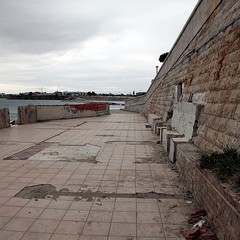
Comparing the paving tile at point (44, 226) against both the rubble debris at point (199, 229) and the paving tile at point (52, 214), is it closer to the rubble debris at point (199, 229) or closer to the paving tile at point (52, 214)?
the paving tile at point (52, 214)

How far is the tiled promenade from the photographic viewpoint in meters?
3.81

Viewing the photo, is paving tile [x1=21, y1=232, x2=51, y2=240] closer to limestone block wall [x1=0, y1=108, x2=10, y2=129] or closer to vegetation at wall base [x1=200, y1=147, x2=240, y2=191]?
vegetation at wall base [x1=200, y1=147, x2=240, y2=191]

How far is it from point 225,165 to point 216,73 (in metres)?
2.99

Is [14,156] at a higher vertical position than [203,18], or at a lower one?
lower

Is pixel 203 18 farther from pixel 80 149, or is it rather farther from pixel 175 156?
pixel 80 149

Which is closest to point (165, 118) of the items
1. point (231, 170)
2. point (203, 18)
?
point (203, 18)

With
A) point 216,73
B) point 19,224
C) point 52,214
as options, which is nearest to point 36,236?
point 19,224

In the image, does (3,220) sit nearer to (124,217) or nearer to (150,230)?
(124,217)

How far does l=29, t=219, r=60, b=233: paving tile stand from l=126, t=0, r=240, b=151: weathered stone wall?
286cm

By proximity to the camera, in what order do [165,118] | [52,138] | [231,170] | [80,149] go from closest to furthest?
[231,170]
[80,149]
[52,138]
[165,118]

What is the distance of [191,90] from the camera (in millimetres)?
8344

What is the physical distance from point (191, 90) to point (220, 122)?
3.30 metres

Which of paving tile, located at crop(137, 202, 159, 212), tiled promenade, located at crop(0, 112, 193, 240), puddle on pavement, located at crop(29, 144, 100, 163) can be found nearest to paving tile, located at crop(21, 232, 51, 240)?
tiled promenade, located at crop(0, 112, 193, 240)

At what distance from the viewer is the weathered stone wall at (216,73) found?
4.86 meters
